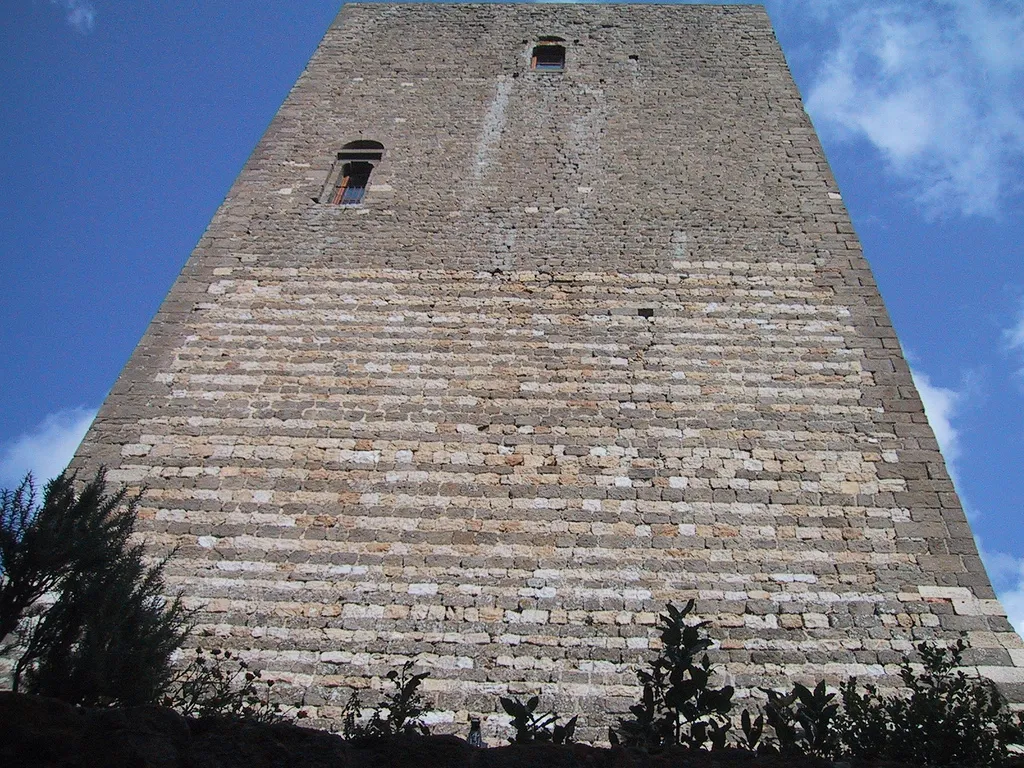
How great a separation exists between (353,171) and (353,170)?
0.02 m

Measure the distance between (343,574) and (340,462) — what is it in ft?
3.22

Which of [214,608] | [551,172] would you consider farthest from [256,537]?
[551,172]

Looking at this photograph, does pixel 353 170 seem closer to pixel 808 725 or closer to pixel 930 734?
pixel 808 725

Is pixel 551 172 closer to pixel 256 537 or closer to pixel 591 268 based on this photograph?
pixel 591 268

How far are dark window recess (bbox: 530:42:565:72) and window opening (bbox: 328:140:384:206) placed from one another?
319 cm

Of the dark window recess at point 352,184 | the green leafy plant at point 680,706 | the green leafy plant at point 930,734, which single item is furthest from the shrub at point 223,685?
the dark window recess at point 352,184

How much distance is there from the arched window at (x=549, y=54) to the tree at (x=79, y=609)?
355 inches

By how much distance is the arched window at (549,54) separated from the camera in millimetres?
10992

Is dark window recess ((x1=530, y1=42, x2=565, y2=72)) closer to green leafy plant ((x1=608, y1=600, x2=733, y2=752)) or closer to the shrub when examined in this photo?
the shrub

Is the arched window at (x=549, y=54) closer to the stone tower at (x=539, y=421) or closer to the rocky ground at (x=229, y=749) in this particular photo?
the stone tower at (x=539, y=421)

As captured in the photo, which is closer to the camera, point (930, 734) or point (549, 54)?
point (930, 734)

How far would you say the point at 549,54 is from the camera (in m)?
11.2

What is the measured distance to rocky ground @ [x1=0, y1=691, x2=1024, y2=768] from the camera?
2.17 metres

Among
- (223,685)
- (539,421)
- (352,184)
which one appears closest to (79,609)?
(223,685)
